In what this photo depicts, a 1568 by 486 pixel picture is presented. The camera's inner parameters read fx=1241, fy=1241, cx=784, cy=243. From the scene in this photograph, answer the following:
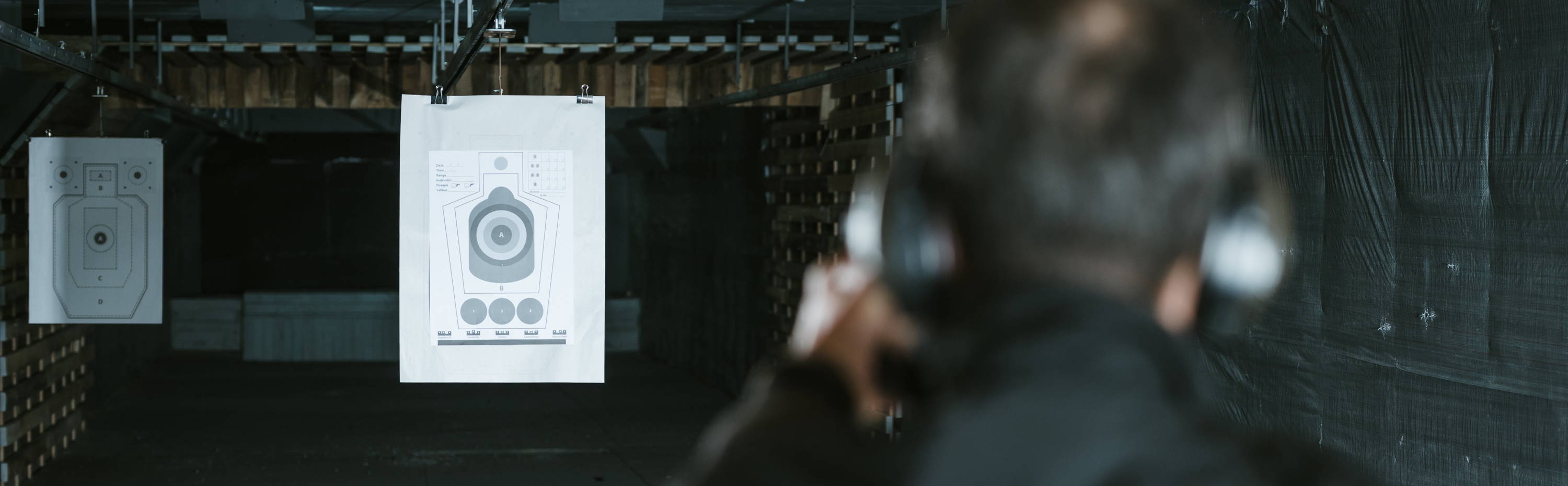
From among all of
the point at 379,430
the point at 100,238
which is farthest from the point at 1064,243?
the point at 379,430

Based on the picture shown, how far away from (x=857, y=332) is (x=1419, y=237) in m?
2.26

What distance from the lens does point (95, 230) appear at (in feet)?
16.9

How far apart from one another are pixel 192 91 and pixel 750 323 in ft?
11.0

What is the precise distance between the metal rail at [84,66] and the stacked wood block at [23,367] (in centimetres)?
71

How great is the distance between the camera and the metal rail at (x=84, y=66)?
341cm

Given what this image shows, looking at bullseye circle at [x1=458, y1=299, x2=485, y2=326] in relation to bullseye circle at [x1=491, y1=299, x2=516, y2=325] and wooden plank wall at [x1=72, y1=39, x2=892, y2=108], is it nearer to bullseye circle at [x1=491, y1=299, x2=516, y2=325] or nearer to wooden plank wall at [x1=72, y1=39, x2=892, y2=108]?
bullseye circle at [x1=491, y1=299, x2=516, y2=325]

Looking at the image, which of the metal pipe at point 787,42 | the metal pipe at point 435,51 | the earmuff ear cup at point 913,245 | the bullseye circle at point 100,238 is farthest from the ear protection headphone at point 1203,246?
the bullseye circle at point 100,238

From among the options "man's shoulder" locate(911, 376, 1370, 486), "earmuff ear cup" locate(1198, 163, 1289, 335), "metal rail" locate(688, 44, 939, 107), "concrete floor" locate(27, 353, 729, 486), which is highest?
"metal rail" locate(688, 44, 939, 107)

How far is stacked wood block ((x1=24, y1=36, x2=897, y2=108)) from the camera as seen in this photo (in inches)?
237

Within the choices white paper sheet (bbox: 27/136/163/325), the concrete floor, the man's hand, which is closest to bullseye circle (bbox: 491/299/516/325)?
the concrete floor

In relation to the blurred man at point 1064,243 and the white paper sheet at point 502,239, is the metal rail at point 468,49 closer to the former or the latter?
the white paper sheet at point 502,239

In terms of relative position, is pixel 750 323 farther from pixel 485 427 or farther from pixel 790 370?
pixel 790 370

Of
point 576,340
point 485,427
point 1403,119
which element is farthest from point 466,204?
point 485,427

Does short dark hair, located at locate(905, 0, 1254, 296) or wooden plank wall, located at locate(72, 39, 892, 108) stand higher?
wooden plank wall, located at locate(72, 39, 892, 108)
